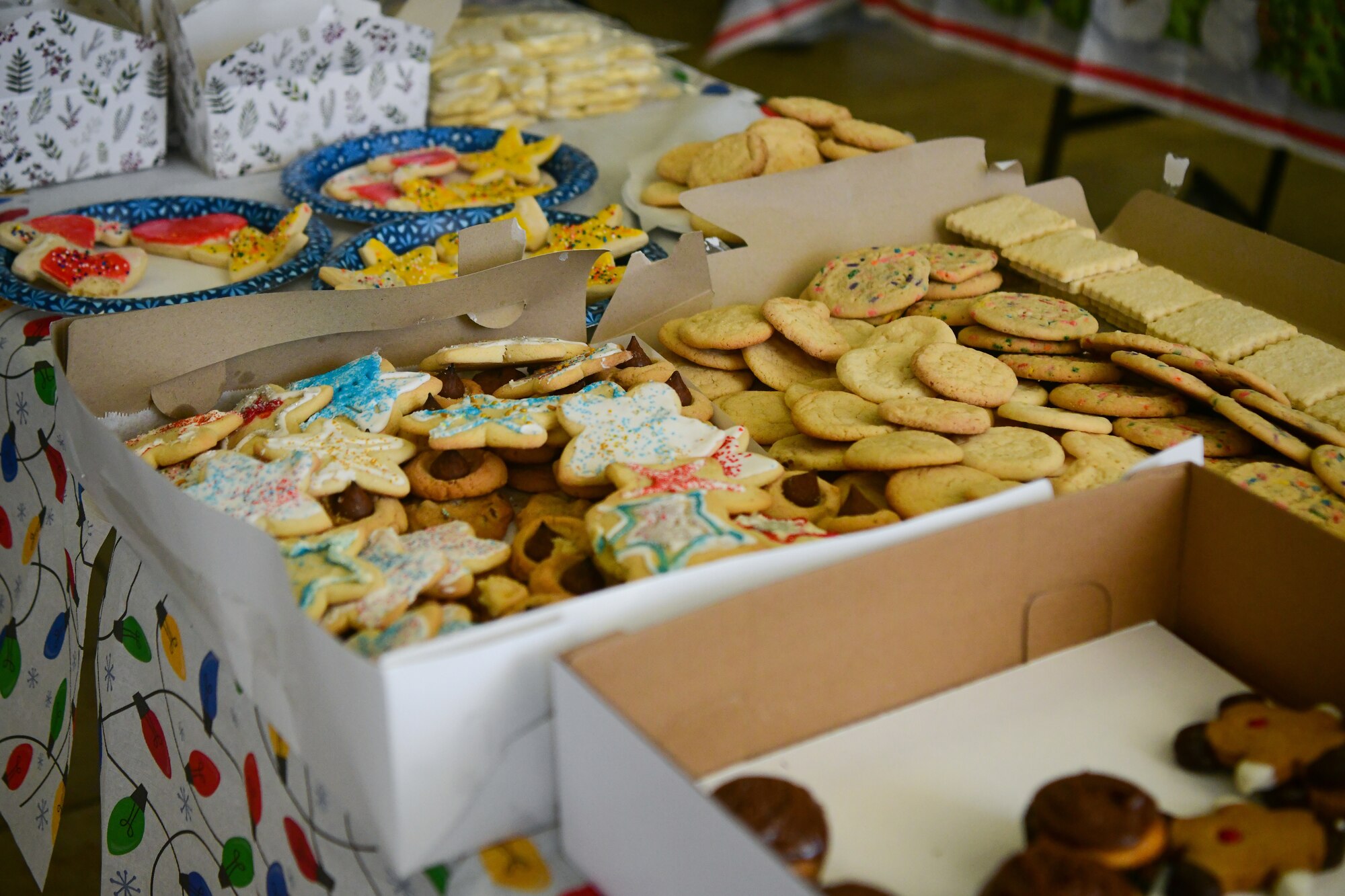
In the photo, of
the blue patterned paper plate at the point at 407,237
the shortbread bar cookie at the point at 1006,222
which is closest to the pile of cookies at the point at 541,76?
the blue patterned paper plate at the point at 407,237

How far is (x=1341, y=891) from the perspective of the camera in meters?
0.75

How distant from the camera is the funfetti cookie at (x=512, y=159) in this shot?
78.3 inches

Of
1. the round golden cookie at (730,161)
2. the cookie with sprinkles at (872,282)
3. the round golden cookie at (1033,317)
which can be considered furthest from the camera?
the round golden cookie at (730,161)

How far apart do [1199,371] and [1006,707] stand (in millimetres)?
547

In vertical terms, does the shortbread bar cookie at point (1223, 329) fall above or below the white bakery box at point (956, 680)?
above

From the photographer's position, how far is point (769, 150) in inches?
71.0

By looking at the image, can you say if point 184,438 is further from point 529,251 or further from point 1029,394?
point 1029,394

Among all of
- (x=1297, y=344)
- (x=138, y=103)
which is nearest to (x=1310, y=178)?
(x=1297, y=344)

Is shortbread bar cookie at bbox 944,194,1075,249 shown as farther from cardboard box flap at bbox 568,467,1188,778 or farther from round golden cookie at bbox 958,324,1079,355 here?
cardboard box flap at bbox 568,467,1188,778

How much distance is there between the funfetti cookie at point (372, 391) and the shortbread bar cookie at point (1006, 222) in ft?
2.69

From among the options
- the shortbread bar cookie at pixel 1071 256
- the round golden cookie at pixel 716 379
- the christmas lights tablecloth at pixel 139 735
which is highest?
the shortbread bar cookie at pixel 1071 256

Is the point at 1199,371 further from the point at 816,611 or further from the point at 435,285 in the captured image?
the point at 435,285

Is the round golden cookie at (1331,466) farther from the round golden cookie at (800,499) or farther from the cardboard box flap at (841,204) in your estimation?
the cardboard box flap at (841,204)

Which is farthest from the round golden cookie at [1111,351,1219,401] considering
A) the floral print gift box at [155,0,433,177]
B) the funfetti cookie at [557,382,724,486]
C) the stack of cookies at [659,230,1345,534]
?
the floral print gift box at [155,0,433,177]
